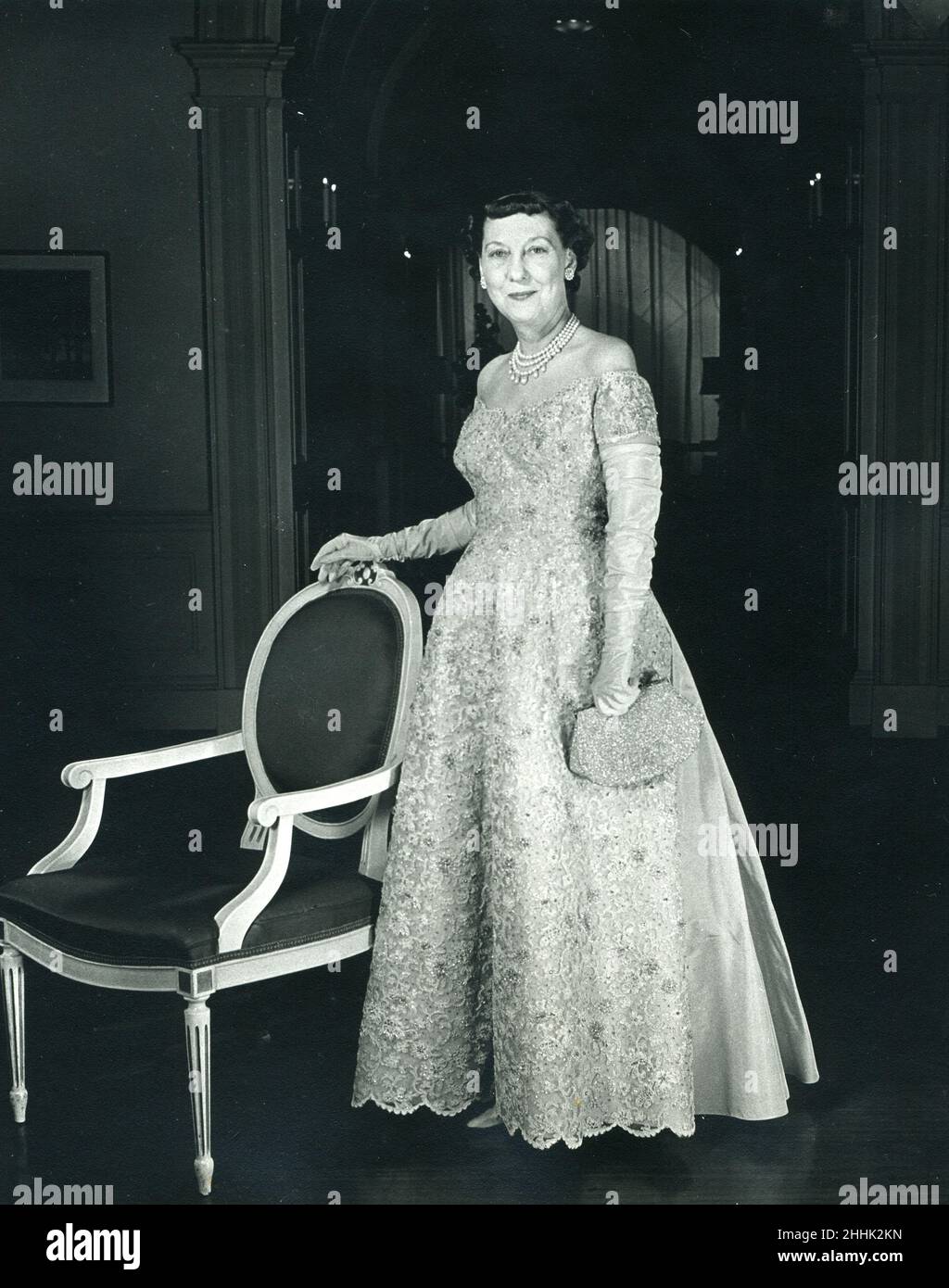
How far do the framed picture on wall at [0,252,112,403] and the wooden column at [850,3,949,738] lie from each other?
6.96 ft

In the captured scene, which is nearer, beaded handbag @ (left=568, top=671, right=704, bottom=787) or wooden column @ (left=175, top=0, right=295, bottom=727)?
beaded handbag @ (left=568, top=671, right=704, bottom=787)

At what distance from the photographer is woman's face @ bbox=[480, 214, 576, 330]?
2229 mm

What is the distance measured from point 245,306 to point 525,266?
234 centimetres

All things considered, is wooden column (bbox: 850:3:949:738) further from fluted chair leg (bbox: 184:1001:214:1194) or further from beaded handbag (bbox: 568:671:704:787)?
fluted chair leg (bbox: 184:1001:214:1194)

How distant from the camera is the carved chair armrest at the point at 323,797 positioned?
2.23 meters

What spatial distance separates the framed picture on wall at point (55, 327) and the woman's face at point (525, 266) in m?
1.46

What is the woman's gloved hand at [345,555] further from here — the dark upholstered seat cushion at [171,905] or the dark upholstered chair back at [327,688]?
the dark upholstered seat cushion at [171,905]

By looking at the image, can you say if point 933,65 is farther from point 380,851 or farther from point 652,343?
point 380,851

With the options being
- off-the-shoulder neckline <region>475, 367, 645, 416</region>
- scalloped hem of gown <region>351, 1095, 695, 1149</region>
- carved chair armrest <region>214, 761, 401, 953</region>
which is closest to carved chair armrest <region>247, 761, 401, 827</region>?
carved chair armrest <region>214, 761, 401, 953</region>

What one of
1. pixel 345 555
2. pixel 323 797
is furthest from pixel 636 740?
pixel 345 555

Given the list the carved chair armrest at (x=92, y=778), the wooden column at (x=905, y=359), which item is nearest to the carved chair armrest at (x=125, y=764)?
the carved chair armrest at (x=92, y=778)

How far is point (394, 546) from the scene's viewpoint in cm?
265

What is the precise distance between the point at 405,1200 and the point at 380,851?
2.08ft

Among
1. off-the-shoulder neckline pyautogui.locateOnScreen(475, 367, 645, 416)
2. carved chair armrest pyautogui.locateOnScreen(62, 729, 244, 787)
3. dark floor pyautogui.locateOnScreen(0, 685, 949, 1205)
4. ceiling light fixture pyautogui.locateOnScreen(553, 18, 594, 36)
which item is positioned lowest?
dark floor pyautogui.locateOnScreen(0, 685, 949, 1205)
